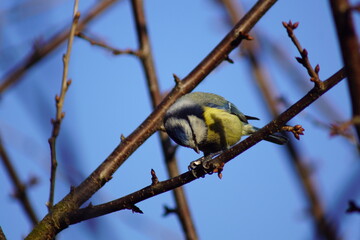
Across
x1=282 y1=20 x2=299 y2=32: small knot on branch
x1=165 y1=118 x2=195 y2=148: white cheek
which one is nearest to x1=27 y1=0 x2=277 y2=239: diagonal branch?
x1=165 y1=118 x2=195 y2=148: white cheek

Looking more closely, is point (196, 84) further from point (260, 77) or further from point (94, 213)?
point (94, 213)

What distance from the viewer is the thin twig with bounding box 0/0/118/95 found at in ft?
10.9

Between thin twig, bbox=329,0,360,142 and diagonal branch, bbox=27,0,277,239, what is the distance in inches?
58.4

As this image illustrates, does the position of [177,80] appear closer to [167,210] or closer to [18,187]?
[167,210]

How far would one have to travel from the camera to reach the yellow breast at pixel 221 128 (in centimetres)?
379

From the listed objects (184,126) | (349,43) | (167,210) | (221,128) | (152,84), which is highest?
(152,84)

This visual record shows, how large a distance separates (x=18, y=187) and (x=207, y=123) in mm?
1693

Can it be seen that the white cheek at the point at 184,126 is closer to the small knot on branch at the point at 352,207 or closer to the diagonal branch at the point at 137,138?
the diagonal branch at the point at 137,138

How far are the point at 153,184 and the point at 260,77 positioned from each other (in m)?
1.35

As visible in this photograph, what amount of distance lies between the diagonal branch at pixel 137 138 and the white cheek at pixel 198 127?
59 cm

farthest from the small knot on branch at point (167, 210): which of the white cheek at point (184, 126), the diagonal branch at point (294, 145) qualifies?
the diagonal branch at point (294, 145)

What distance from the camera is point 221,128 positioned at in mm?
3855

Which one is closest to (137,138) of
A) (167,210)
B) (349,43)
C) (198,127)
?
(167,210)

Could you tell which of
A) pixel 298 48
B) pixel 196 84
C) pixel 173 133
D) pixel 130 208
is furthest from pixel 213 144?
pixel 298 48
